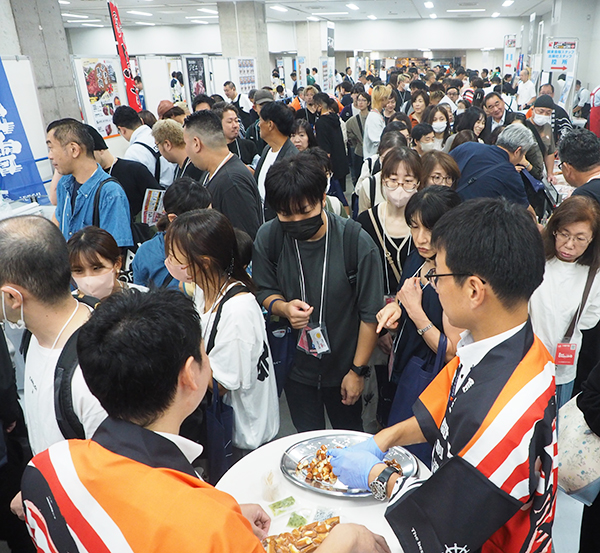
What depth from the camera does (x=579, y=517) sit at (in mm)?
2326

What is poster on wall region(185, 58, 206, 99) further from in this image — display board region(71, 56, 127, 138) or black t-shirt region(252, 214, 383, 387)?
black t-shirt region(252, 214, 383, 387)

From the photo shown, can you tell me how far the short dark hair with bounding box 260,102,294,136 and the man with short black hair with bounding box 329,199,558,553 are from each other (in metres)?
2.65

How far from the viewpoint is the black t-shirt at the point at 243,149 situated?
5363 mm

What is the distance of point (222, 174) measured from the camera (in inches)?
120

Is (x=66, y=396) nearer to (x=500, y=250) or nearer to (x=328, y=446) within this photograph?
(x=328, y=446)

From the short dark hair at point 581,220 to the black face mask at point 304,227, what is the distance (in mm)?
1048

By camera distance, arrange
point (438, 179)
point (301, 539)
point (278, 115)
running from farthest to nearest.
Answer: point (278, 115), point (438, 179), point (301, 539)

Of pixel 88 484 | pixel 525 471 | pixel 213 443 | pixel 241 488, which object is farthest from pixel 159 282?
pixel 525 471

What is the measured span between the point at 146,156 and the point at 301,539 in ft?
12.6

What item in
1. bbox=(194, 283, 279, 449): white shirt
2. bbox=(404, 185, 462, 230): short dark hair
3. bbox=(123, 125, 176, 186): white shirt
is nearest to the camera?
bbox=(194, 283, 279, 449): white shirt

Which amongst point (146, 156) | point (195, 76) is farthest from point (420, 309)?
point (195, 76)

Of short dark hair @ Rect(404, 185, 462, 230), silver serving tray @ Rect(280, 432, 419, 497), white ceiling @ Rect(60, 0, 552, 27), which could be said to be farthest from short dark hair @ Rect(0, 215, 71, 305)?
white ceiling @ Rect(60, 0, 552, 27)

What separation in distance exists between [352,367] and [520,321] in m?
1.09

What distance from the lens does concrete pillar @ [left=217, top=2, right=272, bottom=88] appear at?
1248 centimetres
